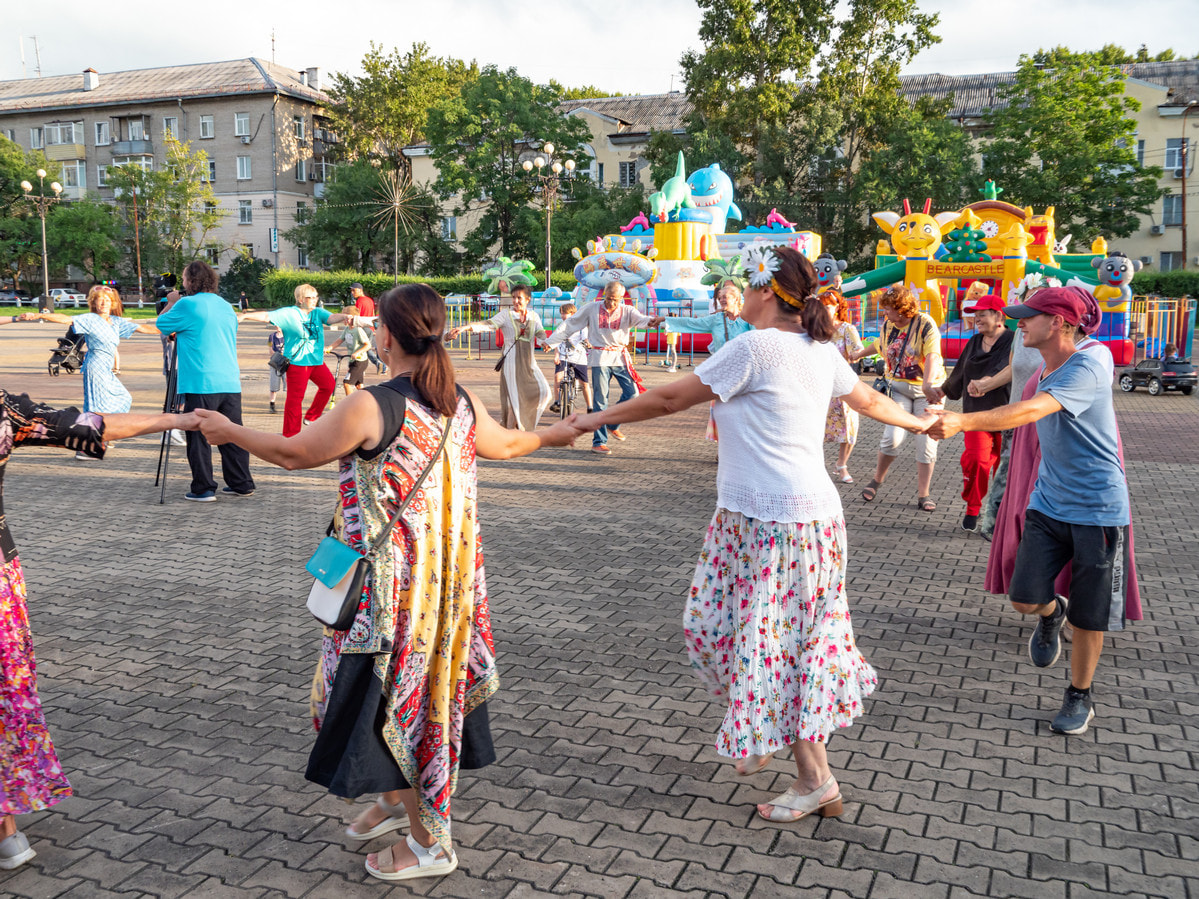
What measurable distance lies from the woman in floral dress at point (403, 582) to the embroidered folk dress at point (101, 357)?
296 inches

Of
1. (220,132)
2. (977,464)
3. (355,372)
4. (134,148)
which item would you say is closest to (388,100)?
(220,132)

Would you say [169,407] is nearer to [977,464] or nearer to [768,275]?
[977,464]

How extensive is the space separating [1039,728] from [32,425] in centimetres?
402

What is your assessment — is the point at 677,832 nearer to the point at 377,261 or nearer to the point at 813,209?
the point at 813,209

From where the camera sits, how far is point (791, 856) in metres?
3.23

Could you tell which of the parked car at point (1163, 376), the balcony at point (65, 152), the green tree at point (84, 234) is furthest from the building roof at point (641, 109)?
the parked car at point (1163, 376)

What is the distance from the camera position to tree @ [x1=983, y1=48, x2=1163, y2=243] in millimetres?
39656

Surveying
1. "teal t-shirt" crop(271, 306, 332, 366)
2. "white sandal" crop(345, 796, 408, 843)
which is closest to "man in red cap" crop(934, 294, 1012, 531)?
"white sandal" crop(345, 796, 408, 843)

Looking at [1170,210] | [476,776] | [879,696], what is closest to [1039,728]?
[879,696]

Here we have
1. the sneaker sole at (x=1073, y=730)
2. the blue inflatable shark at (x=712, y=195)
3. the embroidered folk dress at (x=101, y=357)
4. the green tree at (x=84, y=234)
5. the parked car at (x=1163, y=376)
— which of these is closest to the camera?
the sneaker sole at (x=1073, y=730)

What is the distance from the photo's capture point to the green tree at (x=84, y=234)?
5428cm

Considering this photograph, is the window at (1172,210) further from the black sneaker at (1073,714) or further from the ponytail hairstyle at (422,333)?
the ponytail hairstyle at (422,333)

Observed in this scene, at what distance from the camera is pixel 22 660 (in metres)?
3.15

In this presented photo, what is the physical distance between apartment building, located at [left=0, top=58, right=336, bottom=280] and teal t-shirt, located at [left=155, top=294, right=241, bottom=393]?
5334cm
